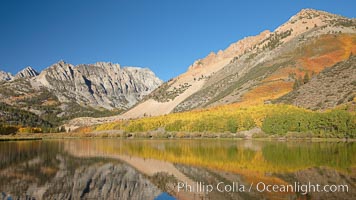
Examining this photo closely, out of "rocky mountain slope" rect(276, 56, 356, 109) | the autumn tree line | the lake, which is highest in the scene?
"rocky mountain slope" rect(276, 56, 356, 109)

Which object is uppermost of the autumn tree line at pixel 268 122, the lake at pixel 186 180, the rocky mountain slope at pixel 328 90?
the rocky mountain slope at pixel 328 90

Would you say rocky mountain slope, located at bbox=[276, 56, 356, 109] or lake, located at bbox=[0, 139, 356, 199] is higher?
rocky mountain slope, located at bbox=[276, 56, 356, 109]

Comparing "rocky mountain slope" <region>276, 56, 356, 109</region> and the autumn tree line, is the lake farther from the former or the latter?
"rocky mountain slope" <region>276, 56, 356, 109</region>

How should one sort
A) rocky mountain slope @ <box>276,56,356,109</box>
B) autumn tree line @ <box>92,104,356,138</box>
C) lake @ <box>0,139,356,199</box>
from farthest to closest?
rocky mountain slope @ <box>276,56,356,109</box> < autumn tree line @ <box>92,104,356,138</box> < lake @ <box>0,139,356,199</box>

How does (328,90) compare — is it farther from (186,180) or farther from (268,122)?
(186,180)

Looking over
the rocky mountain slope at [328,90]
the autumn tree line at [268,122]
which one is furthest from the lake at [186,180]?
the rocky mountain slope at [328,90]

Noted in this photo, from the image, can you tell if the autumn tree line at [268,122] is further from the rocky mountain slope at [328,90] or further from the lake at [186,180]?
the lake at [186,180]

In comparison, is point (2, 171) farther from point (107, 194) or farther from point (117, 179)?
point (107, 194)

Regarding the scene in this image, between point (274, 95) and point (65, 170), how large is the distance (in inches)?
6145

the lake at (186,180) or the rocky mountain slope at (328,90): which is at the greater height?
the rocky mountain slope at (328,90)

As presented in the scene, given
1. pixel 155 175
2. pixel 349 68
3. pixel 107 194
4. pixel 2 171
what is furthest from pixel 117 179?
pixel 349 68

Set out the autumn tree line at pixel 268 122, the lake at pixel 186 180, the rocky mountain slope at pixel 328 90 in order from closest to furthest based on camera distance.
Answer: the lake at pixel 186 180, the autumn tree line at pixel 268 122, the rocky mountain slope at pixel 328 90

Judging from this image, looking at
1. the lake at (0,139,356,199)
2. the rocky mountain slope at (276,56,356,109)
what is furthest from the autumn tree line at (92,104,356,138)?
the lake at (0,139,356,199)

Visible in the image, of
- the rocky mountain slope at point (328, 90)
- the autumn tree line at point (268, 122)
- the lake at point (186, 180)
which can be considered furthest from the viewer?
the rocky mountain slope at point (328, 90)
